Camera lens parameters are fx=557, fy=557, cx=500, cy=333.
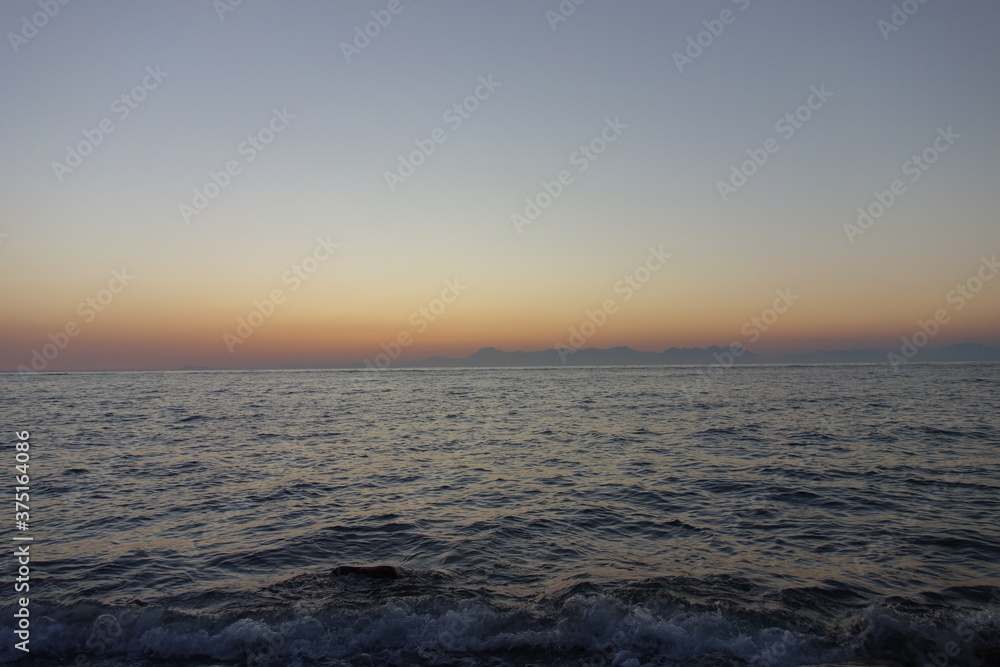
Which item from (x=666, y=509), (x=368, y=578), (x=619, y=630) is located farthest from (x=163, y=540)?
(x=666, y=509)

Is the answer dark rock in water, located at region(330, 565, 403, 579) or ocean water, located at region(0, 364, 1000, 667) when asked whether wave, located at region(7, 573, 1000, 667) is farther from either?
dark rock in water, located at region(330, 565, 403, 579)

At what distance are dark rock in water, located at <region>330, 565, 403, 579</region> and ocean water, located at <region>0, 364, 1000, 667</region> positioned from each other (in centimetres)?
33

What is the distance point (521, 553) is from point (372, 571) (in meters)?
3.81

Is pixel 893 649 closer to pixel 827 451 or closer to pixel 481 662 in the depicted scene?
pixel 481 662

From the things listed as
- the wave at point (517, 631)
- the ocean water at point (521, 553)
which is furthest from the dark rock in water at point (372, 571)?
the wave at point (517, 631)

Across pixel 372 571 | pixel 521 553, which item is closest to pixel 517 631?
pixel 372 571

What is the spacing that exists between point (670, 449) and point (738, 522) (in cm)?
1331

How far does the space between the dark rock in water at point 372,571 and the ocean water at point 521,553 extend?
13.0 inches

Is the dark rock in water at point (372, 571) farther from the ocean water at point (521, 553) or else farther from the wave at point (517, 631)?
the wave at point (517, 631)

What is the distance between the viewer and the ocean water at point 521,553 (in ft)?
31.3

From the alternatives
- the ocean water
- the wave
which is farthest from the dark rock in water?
the wave

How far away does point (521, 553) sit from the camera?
1415cm

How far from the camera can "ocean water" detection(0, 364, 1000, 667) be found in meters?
9.55

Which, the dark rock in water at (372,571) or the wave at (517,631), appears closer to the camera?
the wave at (517,631)
